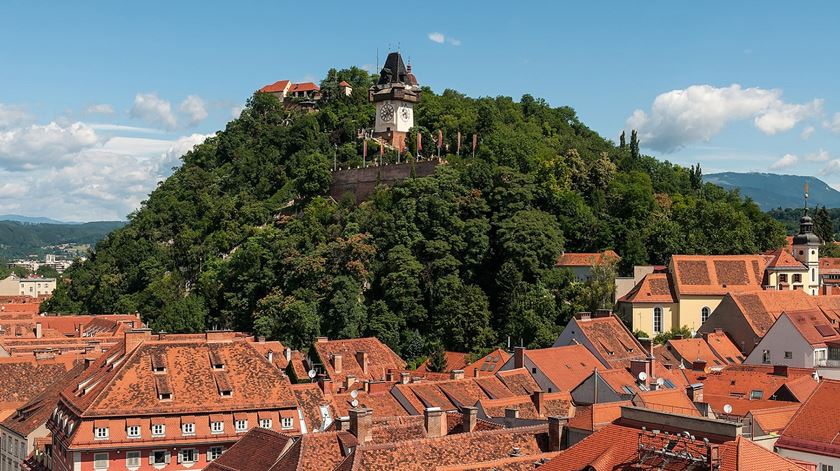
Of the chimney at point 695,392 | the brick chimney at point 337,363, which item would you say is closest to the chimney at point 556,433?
the chimney at point 695,392

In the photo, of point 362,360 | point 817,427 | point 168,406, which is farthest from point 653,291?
point 168,406

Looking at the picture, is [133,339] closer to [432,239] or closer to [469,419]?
[469,419]

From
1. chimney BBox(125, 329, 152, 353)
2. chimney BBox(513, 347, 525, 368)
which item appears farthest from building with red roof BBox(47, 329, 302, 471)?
chimney BBox(513, 347, 525, 368)

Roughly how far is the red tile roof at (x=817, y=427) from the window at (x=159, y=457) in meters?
25.1

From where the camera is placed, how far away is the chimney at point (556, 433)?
110 ft

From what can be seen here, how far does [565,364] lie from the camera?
58531 mm

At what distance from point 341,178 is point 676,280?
41.4 metres

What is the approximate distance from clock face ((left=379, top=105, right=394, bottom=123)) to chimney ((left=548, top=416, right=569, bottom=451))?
83.7 metres

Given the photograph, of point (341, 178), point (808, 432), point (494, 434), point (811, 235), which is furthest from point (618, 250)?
point (494, 434)

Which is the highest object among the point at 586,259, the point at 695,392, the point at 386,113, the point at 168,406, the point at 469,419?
the point at 386,113

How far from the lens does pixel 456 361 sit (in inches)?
3108

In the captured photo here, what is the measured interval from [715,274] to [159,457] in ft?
168

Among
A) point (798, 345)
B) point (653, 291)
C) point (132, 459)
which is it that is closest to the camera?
point (132, 459)

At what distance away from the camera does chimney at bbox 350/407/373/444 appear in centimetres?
3216
